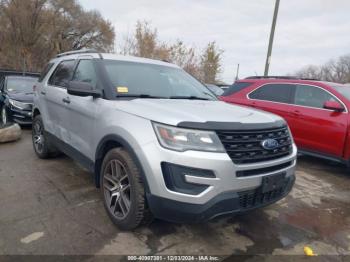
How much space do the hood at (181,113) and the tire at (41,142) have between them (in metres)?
2.58

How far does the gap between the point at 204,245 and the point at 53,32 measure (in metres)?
28.7

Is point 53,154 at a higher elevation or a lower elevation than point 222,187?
lower

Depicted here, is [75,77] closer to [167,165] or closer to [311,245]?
[167,165]

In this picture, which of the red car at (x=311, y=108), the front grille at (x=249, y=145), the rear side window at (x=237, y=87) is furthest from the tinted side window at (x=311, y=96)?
the front grille at (x=249, y=145)

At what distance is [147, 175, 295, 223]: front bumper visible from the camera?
251cm

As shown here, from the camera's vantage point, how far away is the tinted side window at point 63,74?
4.36m

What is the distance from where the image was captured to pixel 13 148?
6195mm

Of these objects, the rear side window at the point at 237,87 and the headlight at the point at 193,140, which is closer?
the headlight at the point at 193,140

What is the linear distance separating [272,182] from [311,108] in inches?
141

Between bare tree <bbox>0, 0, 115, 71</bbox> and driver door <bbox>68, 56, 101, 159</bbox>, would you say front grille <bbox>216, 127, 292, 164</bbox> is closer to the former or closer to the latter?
driver door <bbox>68, 56, 101, 159</bbox>

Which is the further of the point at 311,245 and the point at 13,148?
the point at 13,148

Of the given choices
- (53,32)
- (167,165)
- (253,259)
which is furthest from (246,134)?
(53,32)

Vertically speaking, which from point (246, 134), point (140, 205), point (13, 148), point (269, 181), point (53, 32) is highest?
point (53, 32)

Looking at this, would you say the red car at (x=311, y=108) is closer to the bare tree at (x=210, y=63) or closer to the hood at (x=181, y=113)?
the hood at (x=181, y=113)
